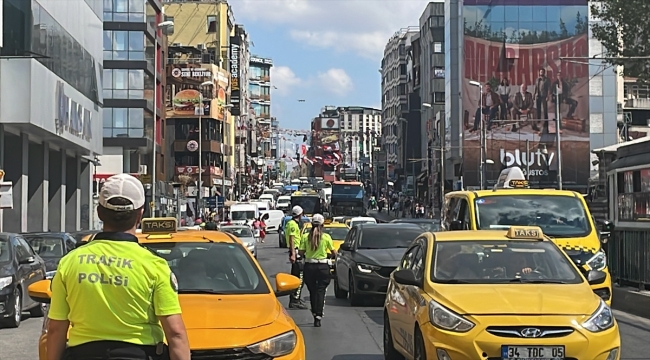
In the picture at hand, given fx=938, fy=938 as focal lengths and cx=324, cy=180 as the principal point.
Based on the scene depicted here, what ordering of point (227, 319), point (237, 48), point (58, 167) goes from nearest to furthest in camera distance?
point (227, 319) < point (58, 167) < point (237, 48)

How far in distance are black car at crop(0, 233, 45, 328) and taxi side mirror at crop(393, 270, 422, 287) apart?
814cm

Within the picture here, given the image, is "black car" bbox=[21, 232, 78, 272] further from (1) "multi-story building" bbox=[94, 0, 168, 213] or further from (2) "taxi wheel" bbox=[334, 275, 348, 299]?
(1) "multi-story building" bbox=[94, 0, 168, 213]

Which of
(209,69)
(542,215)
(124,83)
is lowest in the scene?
(542,215)

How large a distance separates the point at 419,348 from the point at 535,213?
651cm

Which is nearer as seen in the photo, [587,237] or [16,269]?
[587,237]

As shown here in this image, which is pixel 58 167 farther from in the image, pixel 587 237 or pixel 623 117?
pixel 623 117

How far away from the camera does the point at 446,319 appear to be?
7.89 m

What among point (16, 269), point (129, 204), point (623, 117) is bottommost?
point (16, 269)

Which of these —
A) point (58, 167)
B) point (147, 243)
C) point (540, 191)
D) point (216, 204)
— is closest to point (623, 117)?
point (216, 204)

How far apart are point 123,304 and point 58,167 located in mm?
42166

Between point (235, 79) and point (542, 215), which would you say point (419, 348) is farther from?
point (235, 79)

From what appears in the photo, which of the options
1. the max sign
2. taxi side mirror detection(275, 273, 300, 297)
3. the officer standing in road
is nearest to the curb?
the officer standing in road

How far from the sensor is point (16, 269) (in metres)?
15.5

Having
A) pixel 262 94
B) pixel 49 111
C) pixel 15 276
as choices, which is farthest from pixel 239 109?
pixel 15 276
